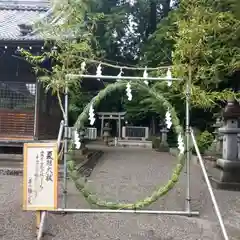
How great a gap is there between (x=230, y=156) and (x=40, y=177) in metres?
5.58

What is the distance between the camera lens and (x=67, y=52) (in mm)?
6652

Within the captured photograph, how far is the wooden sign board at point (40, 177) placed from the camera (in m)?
4.91

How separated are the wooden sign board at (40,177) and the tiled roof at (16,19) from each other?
6432 millimetres

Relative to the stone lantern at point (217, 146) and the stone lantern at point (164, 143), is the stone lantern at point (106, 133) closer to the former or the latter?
the stone lantern at point (164, 143)

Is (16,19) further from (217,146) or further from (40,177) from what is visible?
(40,177)

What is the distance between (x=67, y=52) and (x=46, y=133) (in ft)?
23.5

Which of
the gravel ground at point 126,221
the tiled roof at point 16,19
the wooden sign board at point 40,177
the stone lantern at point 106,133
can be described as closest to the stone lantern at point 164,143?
the stone lantern at point 106,133

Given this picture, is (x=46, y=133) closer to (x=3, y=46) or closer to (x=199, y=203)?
(x=3, y=46)

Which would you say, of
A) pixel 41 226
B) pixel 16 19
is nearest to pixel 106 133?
pixel 16 19

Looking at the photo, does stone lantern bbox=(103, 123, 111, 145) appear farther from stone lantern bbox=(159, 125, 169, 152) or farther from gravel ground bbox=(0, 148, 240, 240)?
gravel ground bbox=(0, 148, 240, 240)

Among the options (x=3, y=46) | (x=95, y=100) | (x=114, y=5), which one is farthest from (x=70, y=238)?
(x=114, y=5)

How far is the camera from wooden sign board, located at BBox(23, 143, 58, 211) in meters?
4.91

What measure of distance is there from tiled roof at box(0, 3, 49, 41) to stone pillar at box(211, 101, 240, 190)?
19.2 ft

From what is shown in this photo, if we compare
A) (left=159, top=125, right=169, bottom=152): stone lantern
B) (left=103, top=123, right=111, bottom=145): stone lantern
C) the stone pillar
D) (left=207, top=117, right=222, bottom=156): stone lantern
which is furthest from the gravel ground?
(left=103, top=123, right=111, bottom=145): stone lantern
